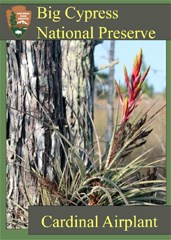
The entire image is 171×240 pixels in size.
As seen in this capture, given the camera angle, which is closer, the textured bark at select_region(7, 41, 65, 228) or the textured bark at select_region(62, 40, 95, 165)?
the textured bark at select_region(7, 41, 65, 228)

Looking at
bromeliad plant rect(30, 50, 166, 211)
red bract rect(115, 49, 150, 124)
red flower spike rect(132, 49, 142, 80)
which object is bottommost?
bromeliad plant rect(30, 50, 166, 211)

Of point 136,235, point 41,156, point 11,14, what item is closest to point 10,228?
Result: point 41,156

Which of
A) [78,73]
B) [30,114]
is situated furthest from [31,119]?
[78,73]

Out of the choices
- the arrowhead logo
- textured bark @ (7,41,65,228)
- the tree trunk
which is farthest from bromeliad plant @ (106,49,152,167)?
the arrowhead logo

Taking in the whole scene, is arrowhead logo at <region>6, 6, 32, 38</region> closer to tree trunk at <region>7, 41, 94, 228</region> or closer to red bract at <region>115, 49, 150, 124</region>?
tree trunk at <region>7, 41, 94, 228</region>

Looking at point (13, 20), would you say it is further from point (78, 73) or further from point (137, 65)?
point (78, 73)

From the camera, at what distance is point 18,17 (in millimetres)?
1642

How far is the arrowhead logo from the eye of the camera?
5.37 ft

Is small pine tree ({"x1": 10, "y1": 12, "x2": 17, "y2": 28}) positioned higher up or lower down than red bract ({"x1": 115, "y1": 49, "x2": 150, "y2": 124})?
higher up

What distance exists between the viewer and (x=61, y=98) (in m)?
1.82

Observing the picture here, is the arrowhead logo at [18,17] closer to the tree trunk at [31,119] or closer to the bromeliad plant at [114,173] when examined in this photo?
the tree trunk at [31,119]
